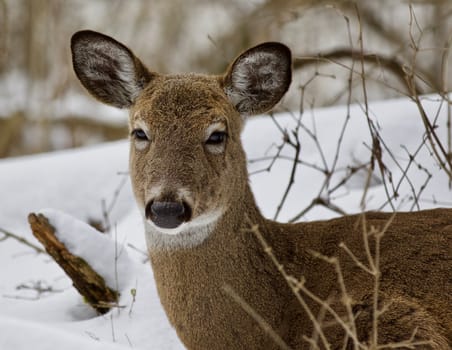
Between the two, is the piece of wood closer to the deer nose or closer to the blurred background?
the deer nose

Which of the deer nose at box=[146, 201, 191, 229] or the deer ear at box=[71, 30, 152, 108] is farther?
the deer ear at box=[71, 30, 152, 108]

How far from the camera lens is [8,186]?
7023mm

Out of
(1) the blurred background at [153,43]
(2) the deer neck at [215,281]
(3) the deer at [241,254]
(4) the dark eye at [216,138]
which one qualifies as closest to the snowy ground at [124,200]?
(2) the deer neck at [215,281]

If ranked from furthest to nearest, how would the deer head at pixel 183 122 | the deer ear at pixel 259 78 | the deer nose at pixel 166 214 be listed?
the deer ear at pixel 259 78 → the deer head at pixel 183 122 → the deer nose at pixel 166 214

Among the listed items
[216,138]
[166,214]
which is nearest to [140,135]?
[216,138]

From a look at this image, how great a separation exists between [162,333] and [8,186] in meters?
2.69


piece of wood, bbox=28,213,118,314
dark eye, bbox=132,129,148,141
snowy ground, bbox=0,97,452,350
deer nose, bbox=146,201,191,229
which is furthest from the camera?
piece of wood, bbox=28,213,118,314

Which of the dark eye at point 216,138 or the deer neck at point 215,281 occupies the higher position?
the dark eye at point 216,138

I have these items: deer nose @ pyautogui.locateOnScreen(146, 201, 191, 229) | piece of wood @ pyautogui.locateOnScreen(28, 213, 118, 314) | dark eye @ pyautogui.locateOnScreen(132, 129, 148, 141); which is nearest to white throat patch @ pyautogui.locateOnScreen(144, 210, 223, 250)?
deer nose @ pyautogui.locateOnScreen(146, 201, 191, 229)

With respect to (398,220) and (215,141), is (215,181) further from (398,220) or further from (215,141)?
(398,220)

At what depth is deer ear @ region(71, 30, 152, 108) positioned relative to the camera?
4.51 meters

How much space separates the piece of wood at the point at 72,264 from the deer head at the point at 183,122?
879 mm

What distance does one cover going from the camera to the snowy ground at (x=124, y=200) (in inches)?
192

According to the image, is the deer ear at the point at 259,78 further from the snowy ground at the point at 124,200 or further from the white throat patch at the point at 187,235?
the snowy ground at the point at 124,200
